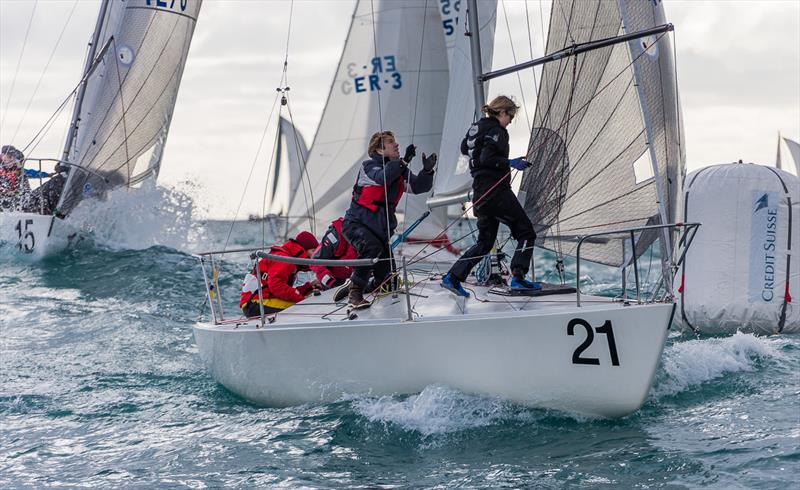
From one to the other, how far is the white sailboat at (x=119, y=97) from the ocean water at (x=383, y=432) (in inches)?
286

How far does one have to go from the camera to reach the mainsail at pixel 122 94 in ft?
49.2

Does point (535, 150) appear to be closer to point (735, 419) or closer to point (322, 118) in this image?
point (735, 419)

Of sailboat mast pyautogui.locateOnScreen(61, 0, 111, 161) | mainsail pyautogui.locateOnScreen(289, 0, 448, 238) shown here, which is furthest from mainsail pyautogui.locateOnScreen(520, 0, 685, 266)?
sailboat mast pyautogui.locateOnScreen(61, 0, 111, 161)

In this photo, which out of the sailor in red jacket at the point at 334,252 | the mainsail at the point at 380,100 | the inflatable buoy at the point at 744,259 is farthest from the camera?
the mainsail at the point at 380,100

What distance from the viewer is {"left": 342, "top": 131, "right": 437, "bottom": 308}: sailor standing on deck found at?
6.09m

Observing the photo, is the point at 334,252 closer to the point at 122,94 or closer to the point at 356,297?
the point at 356,297

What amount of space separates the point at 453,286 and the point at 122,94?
35.0 feet

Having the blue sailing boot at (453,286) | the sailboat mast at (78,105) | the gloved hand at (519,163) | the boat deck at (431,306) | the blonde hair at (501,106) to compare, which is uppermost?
the sailboat mast at (78,105)

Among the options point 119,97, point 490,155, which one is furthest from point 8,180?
point 490,155

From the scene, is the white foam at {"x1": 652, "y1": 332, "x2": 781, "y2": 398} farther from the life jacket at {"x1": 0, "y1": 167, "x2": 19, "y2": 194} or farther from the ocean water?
the life jacket at {"x1": 0, "y1": 167, "x2": 19, "y2": 194}

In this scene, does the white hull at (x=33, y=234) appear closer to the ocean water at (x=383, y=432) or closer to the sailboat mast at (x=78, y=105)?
the sailboat mast at (x=78, y=105)

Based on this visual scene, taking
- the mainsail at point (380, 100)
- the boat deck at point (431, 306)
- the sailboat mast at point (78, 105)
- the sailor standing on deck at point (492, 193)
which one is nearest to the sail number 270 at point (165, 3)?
the sailboat mast at point (78, 105)

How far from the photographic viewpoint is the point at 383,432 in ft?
17.5

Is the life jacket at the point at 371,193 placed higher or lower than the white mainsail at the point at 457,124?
lower
